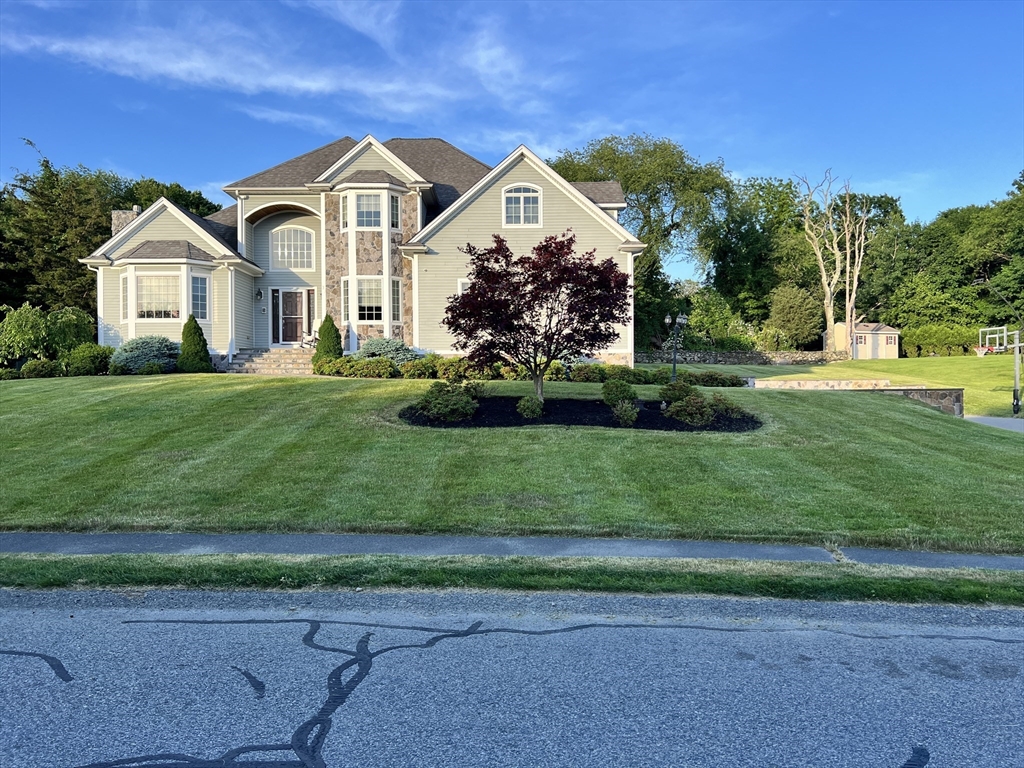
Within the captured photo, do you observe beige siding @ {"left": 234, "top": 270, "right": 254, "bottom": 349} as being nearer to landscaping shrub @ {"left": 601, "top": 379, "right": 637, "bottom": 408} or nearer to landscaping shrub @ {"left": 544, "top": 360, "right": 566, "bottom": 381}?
landscaping shrub @ {"left": 544, "top": 360, "right": 566, "bottom": 381}

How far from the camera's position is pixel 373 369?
66.1ft

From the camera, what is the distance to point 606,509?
26.3ft

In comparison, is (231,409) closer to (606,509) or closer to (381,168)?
(606,509)

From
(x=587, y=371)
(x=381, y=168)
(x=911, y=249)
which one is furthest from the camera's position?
(x=911, y=249)

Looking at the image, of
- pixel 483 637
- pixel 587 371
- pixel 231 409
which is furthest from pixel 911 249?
pixel 483 637

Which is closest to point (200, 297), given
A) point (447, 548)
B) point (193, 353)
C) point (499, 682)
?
point (193, 353)

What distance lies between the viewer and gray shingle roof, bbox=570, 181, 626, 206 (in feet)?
84.5

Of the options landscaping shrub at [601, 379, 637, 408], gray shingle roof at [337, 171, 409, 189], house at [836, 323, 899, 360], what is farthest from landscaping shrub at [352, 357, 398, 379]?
house at [836, 323, 899, 360]

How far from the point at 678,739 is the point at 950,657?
2.17 meters

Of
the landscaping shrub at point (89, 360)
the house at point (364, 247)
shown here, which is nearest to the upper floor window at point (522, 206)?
the house at point (364, 247)

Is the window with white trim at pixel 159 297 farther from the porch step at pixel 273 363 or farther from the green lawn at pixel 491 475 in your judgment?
the green lawn at pixel 491 475

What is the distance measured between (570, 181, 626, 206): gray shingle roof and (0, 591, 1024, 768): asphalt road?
2246cm

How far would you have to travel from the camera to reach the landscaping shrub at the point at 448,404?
1262cm

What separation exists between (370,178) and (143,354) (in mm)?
9704
